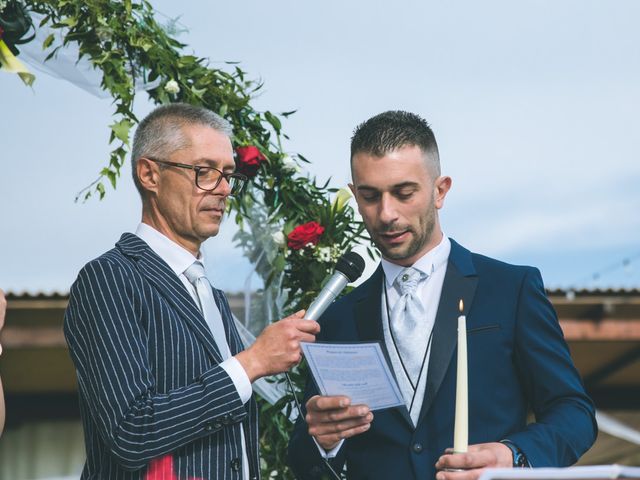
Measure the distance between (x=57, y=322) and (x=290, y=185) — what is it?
409cm

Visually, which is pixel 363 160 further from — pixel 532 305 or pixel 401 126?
pixel 532 305

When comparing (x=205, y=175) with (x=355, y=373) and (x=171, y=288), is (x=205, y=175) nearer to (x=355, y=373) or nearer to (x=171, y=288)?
(x=171, y=288)

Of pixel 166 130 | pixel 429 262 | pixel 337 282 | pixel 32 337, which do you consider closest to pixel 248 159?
pixel 166 130

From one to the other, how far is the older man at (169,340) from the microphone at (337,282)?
0.16ft

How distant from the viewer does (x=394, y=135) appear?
3090 millimetres

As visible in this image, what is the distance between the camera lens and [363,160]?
3.07 meters

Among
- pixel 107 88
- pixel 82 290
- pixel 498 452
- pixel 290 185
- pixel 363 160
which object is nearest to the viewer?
pixel 498 452

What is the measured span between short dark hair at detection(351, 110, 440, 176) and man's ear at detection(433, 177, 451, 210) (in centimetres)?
3

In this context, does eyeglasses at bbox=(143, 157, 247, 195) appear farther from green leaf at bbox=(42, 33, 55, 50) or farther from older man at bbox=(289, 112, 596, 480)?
green leaf at bbox=(42, 33, 55, 50)

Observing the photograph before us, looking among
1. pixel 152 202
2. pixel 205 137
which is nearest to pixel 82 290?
pixel 152 202

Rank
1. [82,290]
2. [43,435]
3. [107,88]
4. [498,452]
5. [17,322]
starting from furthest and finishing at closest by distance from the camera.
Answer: [43,435] → [17,322] → [107,88] → [82,290] → [498,452]

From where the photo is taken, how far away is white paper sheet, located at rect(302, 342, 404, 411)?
2.53 meters

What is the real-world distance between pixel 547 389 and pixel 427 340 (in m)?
0.40

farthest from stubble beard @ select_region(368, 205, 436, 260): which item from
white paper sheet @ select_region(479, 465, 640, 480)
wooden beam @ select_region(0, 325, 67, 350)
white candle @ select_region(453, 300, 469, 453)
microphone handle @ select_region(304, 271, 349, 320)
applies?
wooden beam @ select_region(0, 325, 67, 350)
